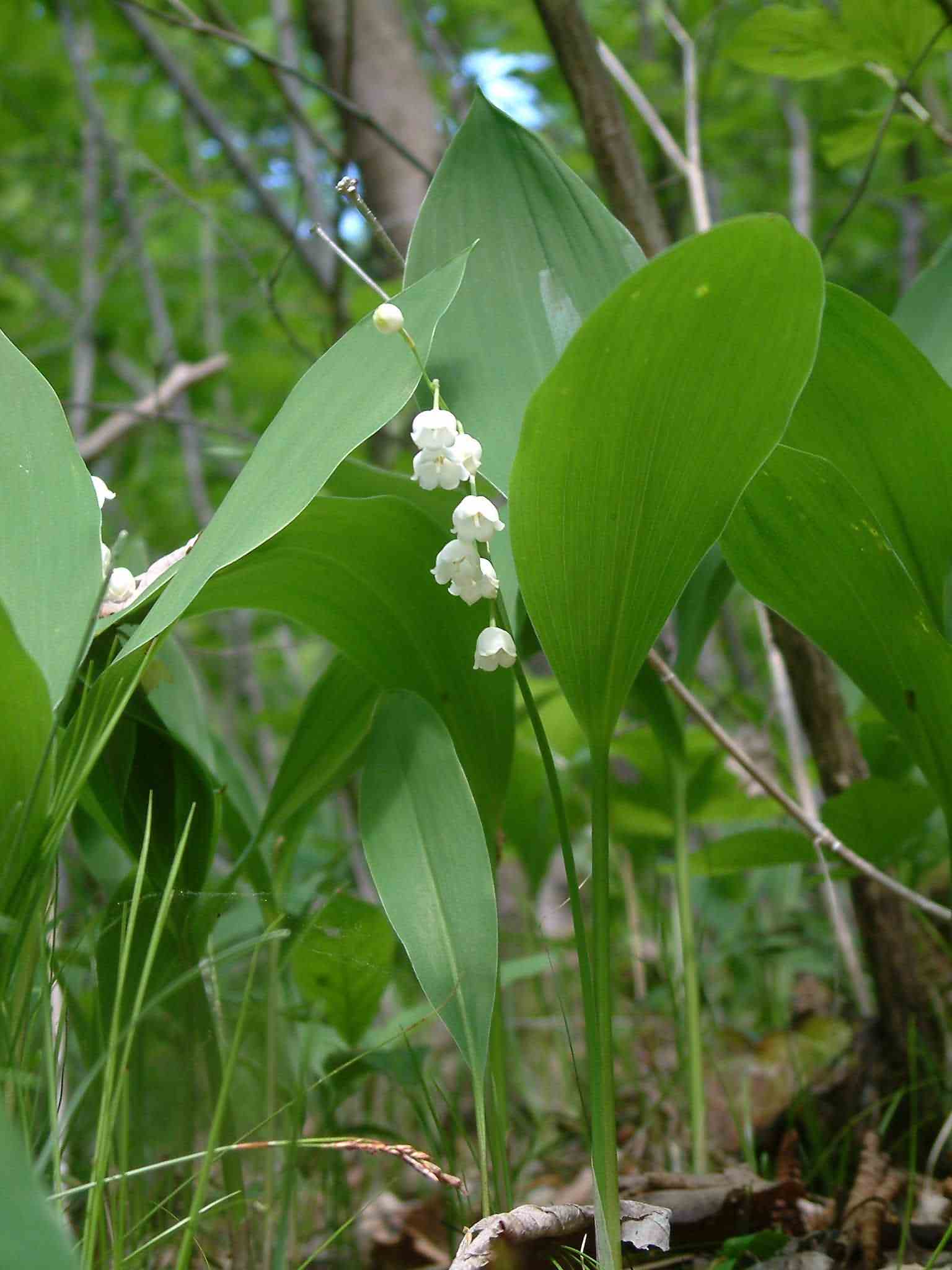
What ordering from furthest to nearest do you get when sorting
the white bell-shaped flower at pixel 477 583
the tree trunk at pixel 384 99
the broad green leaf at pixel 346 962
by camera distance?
the tree trunk at pixel 384 99
the broad green leaf at pixel 346 962
the white bell-shaped flower at pixel 477 583

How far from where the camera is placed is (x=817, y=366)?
1.98 ft

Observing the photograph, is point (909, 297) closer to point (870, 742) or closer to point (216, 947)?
point (870, 742)

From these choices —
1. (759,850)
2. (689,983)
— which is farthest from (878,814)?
(689,983)

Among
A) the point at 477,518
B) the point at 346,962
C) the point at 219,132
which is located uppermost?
the point at 219,132

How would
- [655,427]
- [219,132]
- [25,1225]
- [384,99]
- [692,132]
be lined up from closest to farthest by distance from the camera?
[25,1225] → [655,427] → [692,132] → [384,99] → [219,132]

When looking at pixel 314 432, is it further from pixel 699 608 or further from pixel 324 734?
pixel 699 608

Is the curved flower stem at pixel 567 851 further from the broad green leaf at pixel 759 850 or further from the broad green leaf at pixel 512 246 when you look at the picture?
the broad green leaf at pixel 759 850

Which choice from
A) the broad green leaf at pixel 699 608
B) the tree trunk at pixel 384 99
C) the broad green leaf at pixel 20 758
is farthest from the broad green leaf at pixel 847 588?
the tree trunk at pixel 384 99

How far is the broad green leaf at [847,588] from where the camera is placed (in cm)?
57

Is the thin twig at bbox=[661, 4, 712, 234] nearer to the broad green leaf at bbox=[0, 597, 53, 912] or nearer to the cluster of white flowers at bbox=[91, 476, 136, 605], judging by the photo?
the cluster of white flowers at bbox=[91, 476, 136, 605]

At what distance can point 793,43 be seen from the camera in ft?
3.22

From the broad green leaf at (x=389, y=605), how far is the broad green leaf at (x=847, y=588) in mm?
181

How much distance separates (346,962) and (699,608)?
38cm

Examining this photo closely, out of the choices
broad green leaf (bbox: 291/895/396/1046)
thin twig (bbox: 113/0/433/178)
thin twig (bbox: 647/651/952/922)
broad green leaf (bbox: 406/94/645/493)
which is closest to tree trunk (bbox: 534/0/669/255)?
thin twig (bbox: 113/0/433/178)
